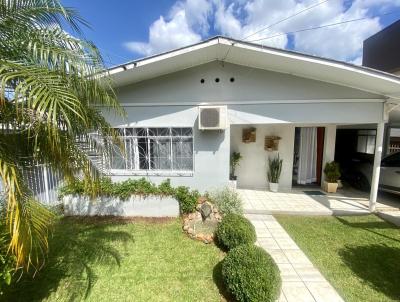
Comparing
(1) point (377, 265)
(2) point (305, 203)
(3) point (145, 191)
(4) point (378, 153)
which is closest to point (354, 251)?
(1) point (377, 265)

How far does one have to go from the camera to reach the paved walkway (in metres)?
3.84

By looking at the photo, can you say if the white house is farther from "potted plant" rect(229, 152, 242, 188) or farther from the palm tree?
the palm tree

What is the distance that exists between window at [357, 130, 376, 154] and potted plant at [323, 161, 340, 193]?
3.68m

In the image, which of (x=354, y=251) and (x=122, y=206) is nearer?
(x=354, y=251)

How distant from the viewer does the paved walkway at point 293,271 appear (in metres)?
3.84

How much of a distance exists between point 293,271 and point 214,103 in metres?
5.38

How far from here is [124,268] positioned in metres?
4.69

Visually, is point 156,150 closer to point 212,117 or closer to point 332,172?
point 212,117

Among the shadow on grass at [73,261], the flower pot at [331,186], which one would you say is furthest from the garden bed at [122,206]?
the flower pot at [331,186]

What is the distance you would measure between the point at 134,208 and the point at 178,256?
9.75 ft

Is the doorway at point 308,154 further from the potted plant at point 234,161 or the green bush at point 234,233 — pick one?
the green bush at point 234,233

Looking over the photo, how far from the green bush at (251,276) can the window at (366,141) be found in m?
11.1

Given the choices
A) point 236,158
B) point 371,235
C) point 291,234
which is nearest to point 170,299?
point 291,234

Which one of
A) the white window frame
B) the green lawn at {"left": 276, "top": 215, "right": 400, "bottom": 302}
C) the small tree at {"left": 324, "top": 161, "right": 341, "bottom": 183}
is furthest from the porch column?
the white window frame
